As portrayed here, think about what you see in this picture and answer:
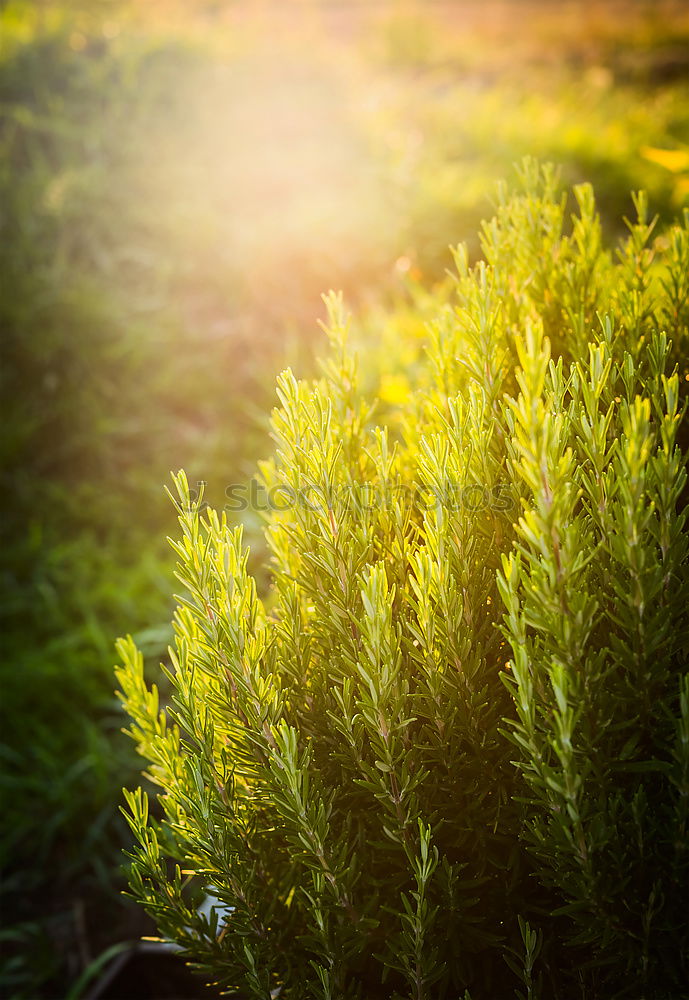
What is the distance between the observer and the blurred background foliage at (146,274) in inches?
143

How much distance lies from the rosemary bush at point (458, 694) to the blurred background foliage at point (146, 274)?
4.96 ft

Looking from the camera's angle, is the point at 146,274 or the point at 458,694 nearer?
the point at 458,694

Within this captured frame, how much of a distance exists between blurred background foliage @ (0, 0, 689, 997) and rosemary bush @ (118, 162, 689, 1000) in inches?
59.5

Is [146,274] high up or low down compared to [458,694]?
up

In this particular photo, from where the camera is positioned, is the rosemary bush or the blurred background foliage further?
the blurred background foliage

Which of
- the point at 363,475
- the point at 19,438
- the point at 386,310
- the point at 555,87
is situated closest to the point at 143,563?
the point at 19,438

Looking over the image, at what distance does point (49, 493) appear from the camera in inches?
195

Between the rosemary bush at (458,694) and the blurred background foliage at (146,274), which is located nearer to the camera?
the rosemary bush at (458,694)

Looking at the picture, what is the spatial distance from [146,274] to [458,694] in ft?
17.4

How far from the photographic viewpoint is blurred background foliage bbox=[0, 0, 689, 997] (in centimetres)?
363

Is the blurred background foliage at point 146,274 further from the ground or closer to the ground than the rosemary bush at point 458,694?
further from the ground

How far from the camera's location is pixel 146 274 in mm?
5934

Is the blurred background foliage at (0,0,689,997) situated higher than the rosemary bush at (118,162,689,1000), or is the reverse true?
the blurred background foliage at (0,0,689,997)

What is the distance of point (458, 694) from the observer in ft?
4.29
